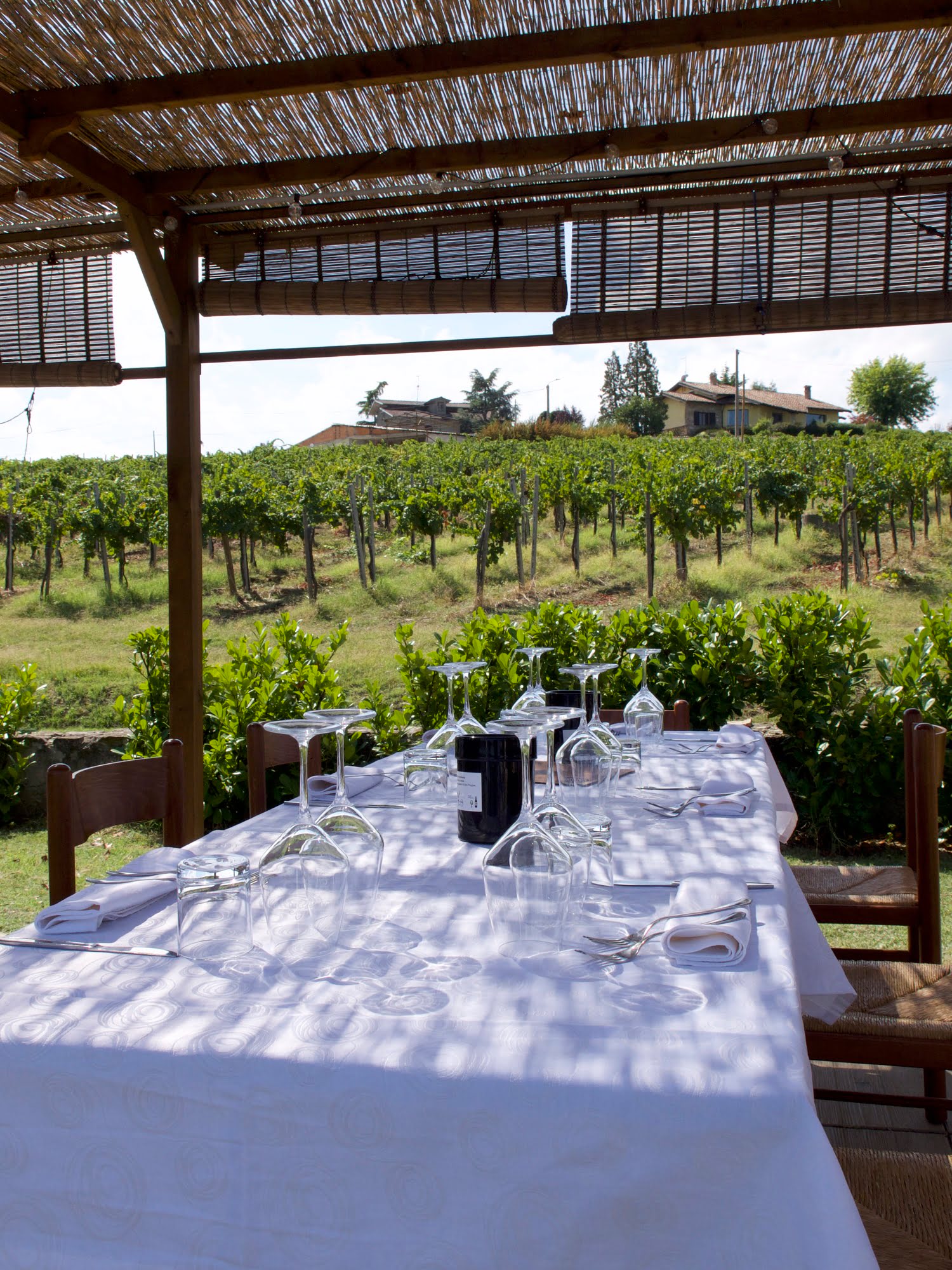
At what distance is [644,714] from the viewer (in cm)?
285

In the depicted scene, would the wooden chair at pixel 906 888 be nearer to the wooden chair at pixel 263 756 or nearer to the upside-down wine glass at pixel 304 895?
the wooden chair at pixel 263 756

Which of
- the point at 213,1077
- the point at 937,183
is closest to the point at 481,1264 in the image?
the point at 213,1077

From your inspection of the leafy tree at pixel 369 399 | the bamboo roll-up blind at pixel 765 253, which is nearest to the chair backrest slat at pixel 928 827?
the bamboo roll-up blind at pixel 765 253

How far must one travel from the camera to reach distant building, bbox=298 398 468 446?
30.9 metres

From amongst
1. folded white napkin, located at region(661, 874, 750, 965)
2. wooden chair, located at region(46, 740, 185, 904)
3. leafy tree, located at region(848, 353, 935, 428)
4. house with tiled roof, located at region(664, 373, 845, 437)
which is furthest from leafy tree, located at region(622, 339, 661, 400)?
folded white napkin, located at region(661, 874, 750, 965)

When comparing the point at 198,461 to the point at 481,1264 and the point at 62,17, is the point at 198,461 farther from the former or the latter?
the point at 481,1264

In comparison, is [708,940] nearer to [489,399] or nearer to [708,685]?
[708,685]

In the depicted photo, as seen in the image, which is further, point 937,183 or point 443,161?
point 937,183

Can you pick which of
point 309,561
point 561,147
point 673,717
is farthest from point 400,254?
point 309,561

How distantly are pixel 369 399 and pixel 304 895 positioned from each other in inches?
1866

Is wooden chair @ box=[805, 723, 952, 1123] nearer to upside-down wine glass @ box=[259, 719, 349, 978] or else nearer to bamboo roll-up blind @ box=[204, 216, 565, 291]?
upside-down wine glass @ box=[259, 719, 349, 978]

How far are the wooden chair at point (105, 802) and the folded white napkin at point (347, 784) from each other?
29cm

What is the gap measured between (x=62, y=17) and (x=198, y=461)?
1.52m

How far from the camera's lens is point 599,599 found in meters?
12.1
